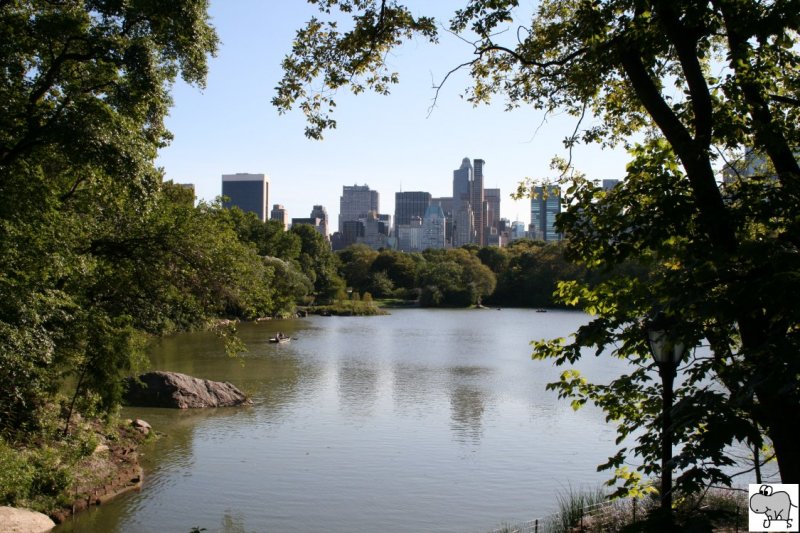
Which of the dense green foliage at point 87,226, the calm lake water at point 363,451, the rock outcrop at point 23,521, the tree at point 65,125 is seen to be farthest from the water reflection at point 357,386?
the tree at point 65,125

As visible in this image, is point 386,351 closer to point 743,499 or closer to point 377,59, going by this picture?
point 743,499

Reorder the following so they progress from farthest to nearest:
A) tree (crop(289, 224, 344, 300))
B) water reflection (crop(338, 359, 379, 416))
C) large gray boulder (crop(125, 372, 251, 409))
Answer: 1. tree (crop(289, 224, 344, 300))
2. water reflection (crop(338, 359, 379, 416))
3. large gray boulder (crop(125, 372, 251, 409))

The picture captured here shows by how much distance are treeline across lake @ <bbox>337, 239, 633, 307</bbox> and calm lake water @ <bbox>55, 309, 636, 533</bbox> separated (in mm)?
48734

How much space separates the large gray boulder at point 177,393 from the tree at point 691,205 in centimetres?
1289

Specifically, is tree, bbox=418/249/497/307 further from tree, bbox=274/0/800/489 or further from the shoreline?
tree, bbox=274/0/800/489

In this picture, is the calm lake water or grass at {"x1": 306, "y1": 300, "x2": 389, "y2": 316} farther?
grass at {"x1": 306, "y1": 300, "x2": 389, "y2": 316}

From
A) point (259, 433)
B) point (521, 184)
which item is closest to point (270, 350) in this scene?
point (259, 433)

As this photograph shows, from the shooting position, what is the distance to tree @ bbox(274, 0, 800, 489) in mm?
3297

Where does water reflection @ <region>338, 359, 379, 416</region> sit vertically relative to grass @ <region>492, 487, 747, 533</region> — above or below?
below

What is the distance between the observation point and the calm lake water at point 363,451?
10.5 metres

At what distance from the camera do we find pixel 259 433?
50.0ft

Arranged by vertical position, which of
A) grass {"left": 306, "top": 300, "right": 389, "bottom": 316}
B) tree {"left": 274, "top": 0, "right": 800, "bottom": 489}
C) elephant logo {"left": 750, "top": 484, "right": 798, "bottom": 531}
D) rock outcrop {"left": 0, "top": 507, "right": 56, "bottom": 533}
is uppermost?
tree {"left": 274, "top": 0, "right": 800, "bottom": 489}

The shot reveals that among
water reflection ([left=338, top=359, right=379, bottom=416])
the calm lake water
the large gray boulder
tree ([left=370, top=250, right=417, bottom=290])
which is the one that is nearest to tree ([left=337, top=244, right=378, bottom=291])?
tree ([left=370, top=250, right=417, bottom=290])

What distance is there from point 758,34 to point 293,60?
374 cm
